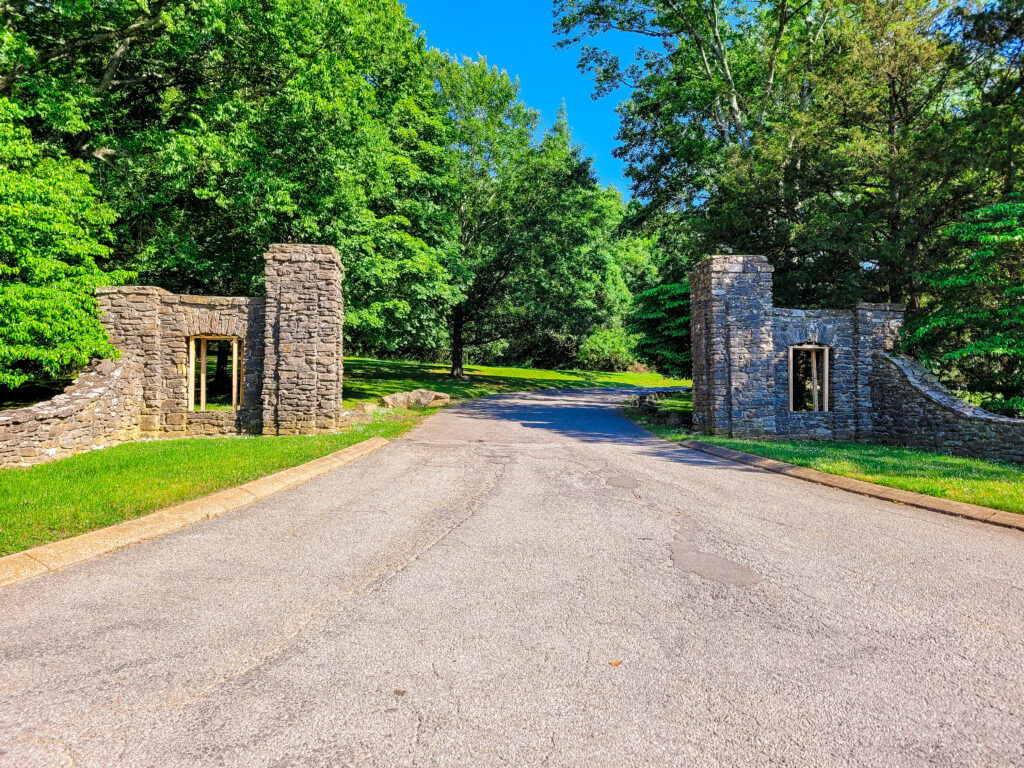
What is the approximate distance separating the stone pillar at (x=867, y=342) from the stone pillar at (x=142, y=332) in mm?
18035

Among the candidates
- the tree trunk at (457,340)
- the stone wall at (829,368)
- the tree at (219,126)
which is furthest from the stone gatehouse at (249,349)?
the tree trunk at (457,340)

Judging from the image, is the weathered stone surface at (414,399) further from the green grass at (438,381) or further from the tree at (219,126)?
the tree at (219,126)

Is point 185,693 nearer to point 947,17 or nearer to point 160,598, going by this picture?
point 160,598

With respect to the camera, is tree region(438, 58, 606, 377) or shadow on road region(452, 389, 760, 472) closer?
shadow on road region(452, 389, 760, 472)

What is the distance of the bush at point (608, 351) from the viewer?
41.1m

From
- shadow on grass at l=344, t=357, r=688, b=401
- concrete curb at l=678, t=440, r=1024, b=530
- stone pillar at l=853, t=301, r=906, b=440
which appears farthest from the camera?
shadow on grass at l=344, t=357, r=688, b=401

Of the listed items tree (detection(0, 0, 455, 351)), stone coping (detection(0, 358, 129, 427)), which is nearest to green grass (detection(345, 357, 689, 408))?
tree (detection(0, 0, 455, 351))

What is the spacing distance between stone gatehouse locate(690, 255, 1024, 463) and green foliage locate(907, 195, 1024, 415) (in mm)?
1066

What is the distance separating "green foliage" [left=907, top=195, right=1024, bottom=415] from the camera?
1115 centimetres

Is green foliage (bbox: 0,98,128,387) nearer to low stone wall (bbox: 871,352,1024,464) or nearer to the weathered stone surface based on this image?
the weathered stone surface

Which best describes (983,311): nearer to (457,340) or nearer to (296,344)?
(296,344)

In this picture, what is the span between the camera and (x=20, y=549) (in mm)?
4309

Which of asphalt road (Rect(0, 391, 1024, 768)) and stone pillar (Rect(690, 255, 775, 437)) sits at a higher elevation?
stone pillar (Rect(690, 255, 775, 437))

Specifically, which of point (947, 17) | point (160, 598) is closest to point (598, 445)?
point (160, 598)
